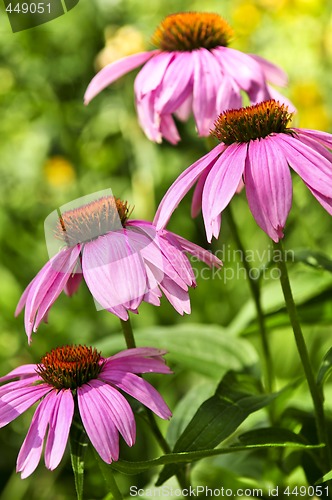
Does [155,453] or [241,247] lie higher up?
[241,247]

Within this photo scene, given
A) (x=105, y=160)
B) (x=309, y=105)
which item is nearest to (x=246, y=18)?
(x=309, y=105)

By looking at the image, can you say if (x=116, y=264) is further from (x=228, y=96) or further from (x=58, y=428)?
(x=228, y=96)

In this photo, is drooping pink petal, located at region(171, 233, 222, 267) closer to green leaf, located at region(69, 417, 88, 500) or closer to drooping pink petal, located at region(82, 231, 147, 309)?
drooping pink petal, located at region(82, 231, 147, 309)

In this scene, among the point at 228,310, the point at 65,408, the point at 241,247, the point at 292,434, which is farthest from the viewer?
the point at 228,310

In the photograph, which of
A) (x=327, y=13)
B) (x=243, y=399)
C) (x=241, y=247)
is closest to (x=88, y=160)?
(x=327, y=13)

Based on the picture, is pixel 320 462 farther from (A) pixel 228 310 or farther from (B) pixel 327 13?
(B) pixel 327 13

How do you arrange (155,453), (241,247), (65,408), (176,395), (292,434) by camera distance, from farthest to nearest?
(176,395) → (155,453) → (241,247) → (292,434) → (65,408)

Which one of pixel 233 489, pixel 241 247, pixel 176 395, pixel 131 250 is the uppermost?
pixel 131 250
